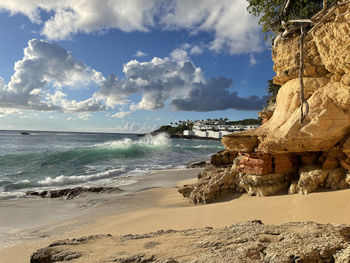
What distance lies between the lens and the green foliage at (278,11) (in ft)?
27.1

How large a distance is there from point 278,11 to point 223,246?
9.12 meters

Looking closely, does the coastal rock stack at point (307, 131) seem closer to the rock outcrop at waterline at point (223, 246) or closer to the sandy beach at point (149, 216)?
the sandy beach at point (149, 216)

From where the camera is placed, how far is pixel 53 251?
10.2 feet

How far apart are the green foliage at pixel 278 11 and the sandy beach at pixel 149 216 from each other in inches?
245

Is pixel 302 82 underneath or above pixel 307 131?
above

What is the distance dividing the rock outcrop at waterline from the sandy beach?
1.79m

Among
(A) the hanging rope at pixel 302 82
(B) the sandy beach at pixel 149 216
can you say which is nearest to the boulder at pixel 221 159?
(B) the sandy beach at pixel 149 216

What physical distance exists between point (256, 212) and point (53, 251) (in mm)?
4043

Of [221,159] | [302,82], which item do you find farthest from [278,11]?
[221,159]

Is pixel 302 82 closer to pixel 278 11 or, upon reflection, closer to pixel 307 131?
pixel 307 131

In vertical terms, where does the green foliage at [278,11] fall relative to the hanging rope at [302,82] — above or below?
above

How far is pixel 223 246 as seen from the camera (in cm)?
265

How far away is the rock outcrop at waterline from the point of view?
224 cm

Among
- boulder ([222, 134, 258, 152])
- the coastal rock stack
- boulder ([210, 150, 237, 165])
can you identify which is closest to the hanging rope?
the coastal rock stack
